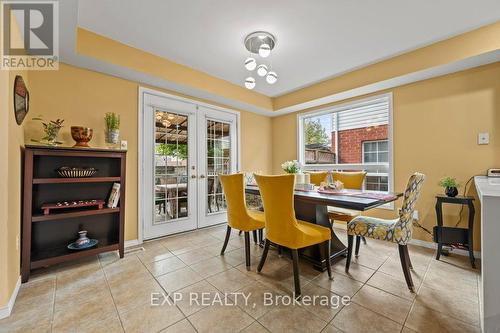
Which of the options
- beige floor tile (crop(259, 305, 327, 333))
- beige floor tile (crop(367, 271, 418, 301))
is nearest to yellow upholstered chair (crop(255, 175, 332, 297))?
beige floor tile (crop(259, 305, 327, 333))

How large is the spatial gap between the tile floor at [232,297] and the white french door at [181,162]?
78cm

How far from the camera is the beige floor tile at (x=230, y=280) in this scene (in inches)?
70.3

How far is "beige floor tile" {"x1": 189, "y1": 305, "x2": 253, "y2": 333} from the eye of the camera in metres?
1.34

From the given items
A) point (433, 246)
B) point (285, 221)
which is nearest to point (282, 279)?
point (285, 221)

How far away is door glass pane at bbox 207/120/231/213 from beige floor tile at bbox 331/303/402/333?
8.69ft

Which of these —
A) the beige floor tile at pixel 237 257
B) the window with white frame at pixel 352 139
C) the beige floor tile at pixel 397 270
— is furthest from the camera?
the window with white frame at pixel 352 139

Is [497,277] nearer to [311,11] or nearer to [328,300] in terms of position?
[328,300]

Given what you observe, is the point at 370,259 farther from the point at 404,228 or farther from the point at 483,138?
the point at 483,138

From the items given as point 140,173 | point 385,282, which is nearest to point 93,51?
point 140,173

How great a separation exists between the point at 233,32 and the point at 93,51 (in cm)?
153

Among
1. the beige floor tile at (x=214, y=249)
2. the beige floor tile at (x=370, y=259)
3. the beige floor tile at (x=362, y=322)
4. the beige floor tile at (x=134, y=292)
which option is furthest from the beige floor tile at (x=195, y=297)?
the beige floor tile at (x=370, y=259)

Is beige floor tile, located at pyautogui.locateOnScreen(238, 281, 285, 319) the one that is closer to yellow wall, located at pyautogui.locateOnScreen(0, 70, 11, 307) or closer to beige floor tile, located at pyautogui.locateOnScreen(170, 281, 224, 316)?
beige floor tile, located at pyautogui.locateOnScreen(170, 281, 224, 316)

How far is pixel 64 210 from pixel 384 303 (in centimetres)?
313

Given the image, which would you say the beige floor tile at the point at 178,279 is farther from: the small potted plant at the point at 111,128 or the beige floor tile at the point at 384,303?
the small potted plant at the point at 111,128
